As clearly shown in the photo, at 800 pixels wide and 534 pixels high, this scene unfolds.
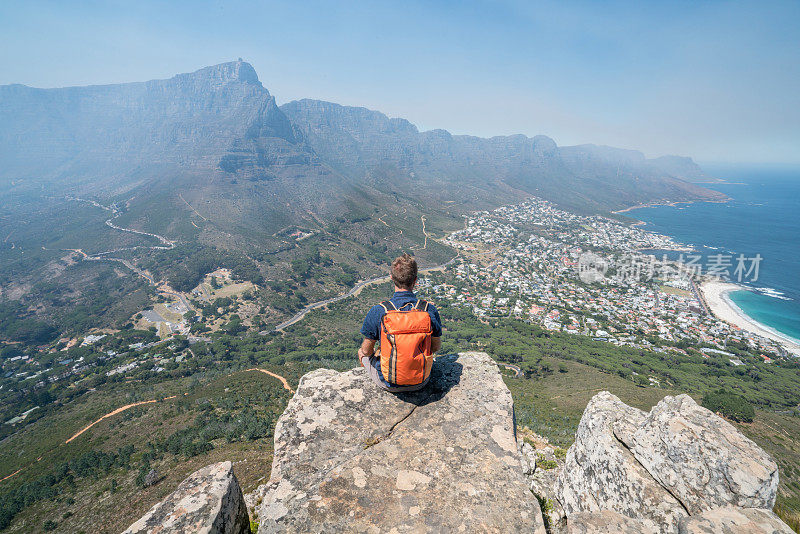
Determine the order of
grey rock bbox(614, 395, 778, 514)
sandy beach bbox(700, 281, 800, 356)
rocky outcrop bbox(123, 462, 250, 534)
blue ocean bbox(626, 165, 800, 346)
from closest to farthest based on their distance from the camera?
rocky outcrop bbox(123, 462, 250, 534) < grey rock bbox(614, 395, 778, 514) < sandy beach bbox(700, 281, 800, 356) < blue ocean bbox(626, 165, 800, 346)

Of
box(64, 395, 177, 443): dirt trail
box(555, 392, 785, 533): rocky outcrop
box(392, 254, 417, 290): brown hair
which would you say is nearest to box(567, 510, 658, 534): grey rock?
box(555, 392, 785, 533): rocky outcrop

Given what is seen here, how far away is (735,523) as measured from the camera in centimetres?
311

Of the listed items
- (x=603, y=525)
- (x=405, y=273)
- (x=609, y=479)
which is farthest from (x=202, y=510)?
(x=609, y=479)

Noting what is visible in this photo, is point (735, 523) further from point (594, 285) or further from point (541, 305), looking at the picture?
point (594, 285)

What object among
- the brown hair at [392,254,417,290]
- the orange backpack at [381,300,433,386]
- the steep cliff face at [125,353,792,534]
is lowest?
the steep cliff face at [125,353,792,534]

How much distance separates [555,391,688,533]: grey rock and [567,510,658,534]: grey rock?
313mm

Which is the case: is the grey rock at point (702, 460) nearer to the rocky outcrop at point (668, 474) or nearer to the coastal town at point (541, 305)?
the rocky outcrop at point (668, 474)

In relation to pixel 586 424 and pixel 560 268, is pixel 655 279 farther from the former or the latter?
pixel 586 424

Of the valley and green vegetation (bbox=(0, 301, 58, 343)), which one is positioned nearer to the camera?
the valley

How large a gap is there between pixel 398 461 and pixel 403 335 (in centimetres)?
164

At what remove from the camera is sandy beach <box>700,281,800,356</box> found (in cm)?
5519

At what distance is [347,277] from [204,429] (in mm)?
62248

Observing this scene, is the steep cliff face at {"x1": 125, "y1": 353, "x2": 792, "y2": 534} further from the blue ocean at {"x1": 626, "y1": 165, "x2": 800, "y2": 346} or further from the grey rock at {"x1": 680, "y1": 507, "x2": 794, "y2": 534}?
the blue ocean at {"x1": 626, "y1": 165, "x2": 800, "y2": 346}

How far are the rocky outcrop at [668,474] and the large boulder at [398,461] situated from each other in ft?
3.19
